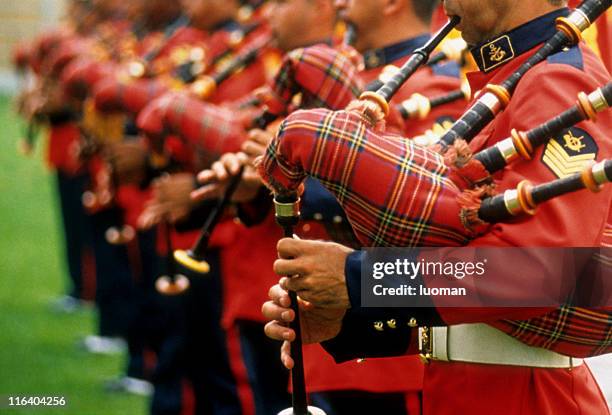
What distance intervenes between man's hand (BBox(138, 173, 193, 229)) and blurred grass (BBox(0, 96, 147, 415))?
141 cm

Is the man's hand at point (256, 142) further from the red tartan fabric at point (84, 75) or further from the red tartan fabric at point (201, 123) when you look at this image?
the red tartan fabric at point (84, 75)

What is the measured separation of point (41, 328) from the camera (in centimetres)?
798

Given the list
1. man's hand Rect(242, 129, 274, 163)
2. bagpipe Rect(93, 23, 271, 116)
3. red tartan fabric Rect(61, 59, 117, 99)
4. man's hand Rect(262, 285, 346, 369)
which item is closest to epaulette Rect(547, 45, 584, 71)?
man's hand Rect(262, 285, 346, 369)

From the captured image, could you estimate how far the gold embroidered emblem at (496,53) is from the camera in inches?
101

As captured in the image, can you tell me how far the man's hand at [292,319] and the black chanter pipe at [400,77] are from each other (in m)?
0.46

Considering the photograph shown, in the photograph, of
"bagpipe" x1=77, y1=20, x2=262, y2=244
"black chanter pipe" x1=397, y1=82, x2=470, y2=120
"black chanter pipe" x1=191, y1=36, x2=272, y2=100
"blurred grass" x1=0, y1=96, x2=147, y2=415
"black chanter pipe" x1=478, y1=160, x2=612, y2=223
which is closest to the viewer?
"black chanter pipe" x1=478, y1=160, x2=612, y2=223

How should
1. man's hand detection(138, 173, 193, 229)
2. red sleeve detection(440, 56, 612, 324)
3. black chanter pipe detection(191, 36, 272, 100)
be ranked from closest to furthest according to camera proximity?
red sleeve detection(440, 56, 612, 324)
man's hand detection(138, 173, 193, 229)
black chanter pipe detection(191, 36, 272, 100)

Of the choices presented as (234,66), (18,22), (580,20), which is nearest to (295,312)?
(580,20)

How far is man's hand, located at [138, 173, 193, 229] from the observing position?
4.90 m

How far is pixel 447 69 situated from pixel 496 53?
1290mm

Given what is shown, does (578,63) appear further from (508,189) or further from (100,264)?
(100,264)

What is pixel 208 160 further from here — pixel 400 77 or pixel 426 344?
pixel 426 344

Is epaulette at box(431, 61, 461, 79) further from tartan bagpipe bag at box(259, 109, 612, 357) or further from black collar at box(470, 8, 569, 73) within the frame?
tartan bagpipe bag at box(259, 109, 612, 357)

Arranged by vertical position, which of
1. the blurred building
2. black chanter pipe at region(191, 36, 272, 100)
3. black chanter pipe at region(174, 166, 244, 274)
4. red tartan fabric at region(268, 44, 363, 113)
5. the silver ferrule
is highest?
the blurred building
